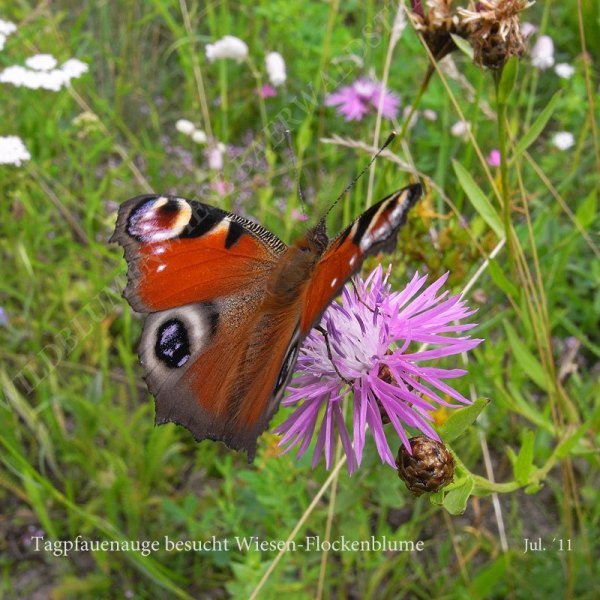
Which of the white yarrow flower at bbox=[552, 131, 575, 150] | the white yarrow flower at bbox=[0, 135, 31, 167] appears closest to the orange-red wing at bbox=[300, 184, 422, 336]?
the white yarrow flower at bbox=[0, 135, 31, 167]

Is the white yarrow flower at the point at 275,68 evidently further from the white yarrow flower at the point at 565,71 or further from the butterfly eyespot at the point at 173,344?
A: the butterfly eyespot at the point at 173,344

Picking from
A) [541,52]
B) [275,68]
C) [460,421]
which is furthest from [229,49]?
[460,421]

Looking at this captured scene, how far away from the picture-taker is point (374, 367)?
3.89 ft

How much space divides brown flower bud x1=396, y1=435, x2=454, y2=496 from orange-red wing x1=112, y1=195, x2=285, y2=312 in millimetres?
499

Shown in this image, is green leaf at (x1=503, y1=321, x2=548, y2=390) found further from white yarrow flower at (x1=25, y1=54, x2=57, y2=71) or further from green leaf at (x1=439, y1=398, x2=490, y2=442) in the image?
white yarrow flower at (x1=25, y1=54, x2=57, y2=71)

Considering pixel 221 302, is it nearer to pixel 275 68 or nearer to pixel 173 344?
pixel 173 344

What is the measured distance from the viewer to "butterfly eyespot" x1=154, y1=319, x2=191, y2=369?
1278 millimetres

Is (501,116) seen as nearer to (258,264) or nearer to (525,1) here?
(525,1)

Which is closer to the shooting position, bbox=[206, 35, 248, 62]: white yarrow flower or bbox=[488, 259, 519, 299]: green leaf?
bbox=[488, 259, 519, 299]: green leaf

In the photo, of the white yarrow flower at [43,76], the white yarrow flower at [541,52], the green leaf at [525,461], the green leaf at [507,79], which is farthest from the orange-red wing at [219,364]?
the white yarrow flower at [541,52]

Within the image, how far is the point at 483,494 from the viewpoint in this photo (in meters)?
1.19

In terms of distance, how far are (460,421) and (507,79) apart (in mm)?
717

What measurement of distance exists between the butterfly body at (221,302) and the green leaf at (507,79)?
18.2 inches

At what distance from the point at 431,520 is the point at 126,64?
2.59 m
